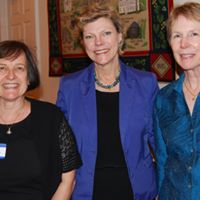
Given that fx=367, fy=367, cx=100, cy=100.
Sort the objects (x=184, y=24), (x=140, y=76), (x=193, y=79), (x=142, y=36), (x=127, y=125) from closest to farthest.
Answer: (x=184, y=24) → (x=193, y=79) → (x=127, y=125) → (x=140, y=76) → (x=142, y=36)

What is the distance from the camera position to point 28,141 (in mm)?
1974

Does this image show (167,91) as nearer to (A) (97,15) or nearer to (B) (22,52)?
(A) (97,15)

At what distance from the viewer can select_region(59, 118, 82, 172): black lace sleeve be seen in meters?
2.03

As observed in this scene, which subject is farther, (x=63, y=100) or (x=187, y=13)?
(x=63, y=100)

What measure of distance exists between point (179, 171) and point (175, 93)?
1.31 ft

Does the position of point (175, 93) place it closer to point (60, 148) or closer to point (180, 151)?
point (180, 151)

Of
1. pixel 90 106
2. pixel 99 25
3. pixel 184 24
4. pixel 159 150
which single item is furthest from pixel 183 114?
pixel 99 25

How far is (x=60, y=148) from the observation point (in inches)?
79.5

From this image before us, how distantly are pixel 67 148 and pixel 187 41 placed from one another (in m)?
0.86

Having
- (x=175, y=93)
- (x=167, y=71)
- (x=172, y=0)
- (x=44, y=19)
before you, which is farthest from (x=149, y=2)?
(x=44, y=19)

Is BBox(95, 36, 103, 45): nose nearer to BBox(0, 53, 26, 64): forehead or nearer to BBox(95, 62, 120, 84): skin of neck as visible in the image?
BBox(95, 62, 120, 84): skin of neck

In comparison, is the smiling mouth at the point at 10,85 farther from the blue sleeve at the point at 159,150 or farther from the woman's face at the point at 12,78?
the blue sleeve at the point at 159,150

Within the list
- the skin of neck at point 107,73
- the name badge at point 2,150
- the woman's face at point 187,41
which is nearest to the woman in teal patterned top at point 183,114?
the woman's face at point 187,41

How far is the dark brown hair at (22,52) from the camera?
198 centimetres
